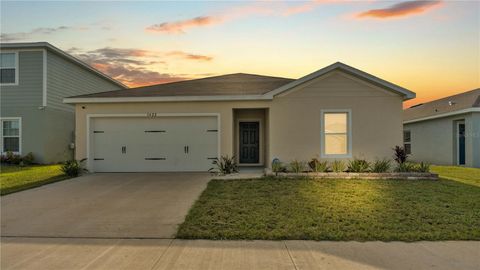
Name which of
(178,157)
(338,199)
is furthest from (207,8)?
(338,199)

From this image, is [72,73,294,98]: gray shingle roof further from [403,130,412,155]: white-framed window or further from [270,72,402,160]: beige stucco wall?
[403,130,412,155]: white-framed window

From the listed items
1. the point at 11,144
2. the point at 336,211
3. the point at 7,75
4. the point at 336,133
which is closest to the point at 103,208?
the point at 336,211

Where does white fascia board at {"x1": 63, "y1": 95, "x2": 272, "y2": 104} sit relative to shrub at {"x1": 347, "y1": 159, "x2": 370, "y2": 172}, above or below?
above

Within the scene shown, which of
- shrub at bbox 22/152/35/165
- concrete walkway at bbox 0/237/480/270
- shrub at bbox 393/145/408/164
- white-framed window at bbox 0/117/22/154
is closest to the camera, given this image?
concrete walkway at bbox 0/237/480/270

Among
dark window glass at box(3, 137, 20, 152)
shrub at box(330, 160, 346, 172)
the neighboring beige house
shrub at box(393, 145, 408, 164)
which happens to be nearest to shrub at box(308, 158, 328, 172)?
shrub at box(330, 160, 346, 172)

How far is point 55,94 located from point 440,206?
17.7 metres

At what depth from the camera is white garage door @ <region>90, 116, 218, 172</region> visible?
45.5 ft

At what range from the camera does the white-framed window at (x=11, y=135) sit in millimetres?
17328

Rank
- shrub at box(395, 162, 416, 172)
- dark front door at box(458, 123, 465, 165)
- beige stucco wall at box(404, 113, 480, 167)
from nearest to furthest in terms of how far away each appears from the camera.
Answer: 1. shrub at box(395, 162, 416, 172)
2. beige stucco wall at box(404, 113, 480, 167)
3. dark front door at box(458, 123, 465, 165)

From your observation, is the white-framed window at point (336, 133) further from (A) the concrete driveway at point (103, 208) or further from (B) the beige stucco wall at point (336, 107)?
(A) the concrete driveway at point (103, 208)

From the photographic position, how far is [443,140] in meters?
19.5

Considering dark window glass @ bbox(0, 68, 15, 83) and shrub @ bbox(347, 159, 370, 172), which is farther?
dark window glass @ bbox(0, 68, 15, 83)

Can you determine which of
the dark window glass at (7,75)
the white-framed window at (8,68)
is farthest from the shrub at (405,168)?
the dark window glass at (7,75)

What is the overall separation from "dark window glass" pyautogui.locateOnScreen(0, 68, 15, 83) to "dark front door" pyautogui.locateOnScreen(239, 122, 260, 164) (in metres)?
11.7
